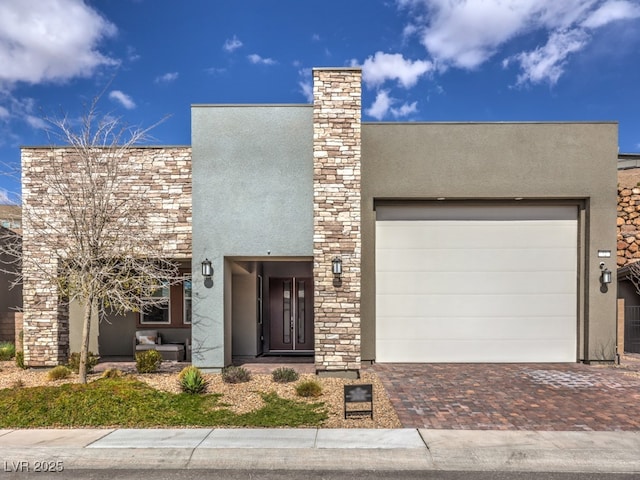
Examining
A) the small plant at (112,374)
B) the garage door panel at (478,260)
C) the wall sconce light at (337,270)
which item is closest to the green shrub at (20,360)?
the small plant at (112,374)

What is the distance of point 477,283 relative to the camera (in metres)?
11.3

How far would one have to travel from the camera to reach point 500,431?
20.5 ft

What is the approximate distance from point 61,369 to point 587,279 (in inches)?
512

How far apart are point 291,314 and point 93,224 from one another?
6959 millimetres

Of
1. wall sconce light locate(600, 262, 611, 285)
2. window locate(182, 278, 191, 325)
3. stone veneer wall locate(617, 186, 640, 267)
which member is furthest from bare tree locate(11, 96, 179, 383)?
stone veneer wall locate(617, 186, 640, 267)

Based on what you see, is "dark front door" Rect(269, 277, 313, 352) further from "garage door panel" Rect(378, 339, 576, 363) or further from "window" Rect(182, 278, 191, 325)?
"garage door panel" Rect(378, 339, 576, 363)

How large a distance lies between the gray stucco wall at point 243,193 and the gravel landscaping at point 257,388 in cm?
109

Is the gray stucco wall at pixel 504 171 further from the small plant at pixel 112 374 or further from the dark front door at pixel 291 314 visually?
the small plant at pixel 112 374

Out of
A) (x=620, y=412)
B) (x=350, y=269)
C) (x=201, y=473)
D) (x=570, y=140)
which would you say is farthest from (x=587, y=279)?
(x=201, y=473)

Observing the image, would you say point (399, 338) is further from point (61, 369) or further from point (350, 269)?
point (61, 369)

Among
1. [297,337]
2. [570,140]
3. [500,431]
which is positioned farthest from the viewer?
[297,337]

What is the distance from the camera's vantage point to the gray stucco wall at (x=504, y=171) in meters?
10.8

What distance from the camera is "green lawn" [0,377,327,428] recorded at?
22.1 ft

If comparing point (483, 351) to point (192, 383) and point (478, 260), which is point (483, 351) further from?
point (192, 383)
